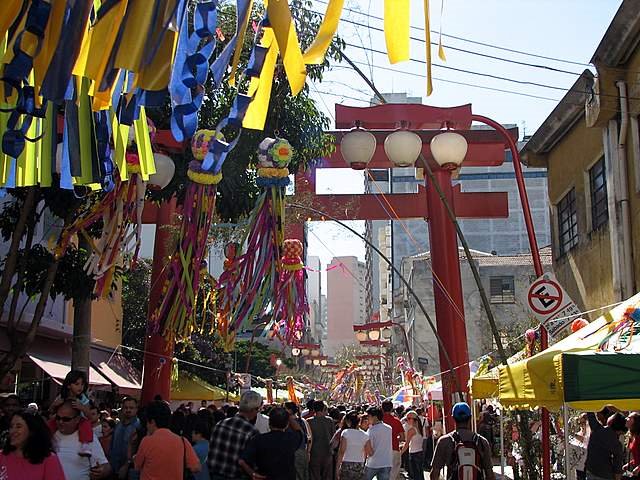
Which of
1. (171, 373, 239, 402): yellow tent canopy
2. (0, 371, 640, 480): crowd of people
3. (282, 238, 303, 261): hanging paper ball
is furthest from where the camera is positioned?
(171, 373, 239, 402): yellow tent canopy

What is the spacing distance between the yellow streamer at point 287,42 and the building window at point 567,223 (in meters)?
14.4

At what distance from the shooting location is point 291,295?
14.6m

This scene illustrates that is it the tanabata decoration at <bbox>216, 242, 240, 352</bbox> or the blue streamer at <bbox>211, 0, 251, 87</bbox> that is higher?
the blue streamer at <bbox>211, 0, 251, 87</bbox>

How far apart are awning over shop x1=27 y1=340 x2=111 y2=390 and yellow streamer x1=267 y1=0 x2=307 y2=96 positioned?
16268 mm

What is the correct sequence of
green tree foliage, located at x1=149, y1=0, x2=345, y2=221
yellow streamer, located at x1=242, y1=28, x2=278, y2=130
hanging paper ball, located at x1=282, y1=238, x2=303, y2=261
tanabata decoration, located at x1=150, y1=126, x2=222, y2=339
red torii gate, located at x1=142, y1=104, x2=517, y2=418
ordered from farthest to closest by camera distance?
1. red torii gate, located at x1=142, y1=104, x2=517, y2=418
2. hanging paper ball, located at x1=282, y1=238, x2=303, y2=261
3. green tree foliage, located at x1=149, y1=0, x2=345, y2=221
4. tanabata decoration, located at x1=150, y1=126, x2=222, y2=339
5. yellow streamer, located at x1=242, y1=28, x2=278, y2=130

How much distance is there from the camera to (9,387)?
19.4 meters

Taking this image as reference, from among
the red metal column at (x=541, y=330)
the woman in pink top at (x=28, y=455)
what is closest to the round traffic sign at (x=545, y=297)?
the red metal column at (x=541, y=330)

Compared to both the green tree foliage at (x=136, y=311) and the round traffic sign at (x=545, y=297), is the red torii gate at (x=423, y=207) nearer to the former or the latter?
the round traffic sign at (x=545, y=297)

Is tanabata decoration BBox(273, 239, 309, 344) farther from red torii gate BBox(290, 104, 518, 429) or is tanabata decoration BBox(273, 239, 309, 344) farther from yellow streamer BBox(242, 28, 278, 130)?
yellow streamer BBox(242, 28, 278, 130)

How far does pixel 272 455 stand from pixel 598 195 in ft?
34.1

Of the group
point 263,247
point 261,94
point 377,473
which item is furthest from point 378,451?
point 261,94

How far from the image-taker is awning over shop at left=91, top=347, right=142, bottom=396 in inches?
983

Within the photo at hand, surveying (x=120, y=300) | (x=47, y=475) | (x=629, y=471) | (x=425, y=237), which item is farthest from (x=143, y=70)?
(x=425, y=237)

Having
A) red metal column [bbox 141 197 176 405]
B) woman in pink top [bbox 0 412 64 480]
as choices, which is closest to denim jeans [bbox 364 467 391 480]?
red metal column [bbox 141 197 176 405]
